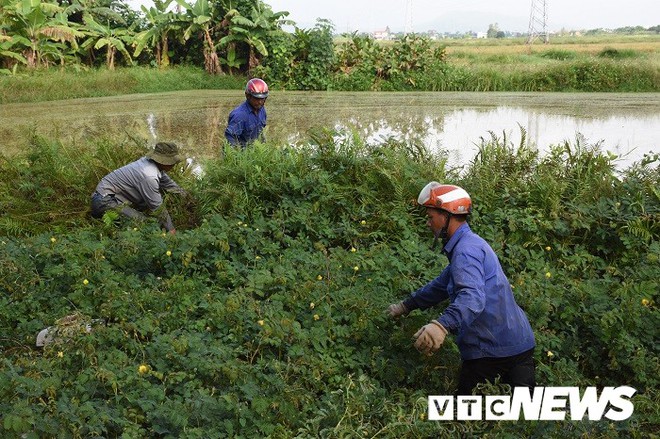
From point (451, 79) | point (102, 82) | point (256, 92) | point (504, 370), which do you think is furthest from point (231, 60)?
point (504, 370)

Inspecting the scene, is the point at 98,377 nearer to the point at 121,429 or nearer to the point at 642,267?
the point at 121,429

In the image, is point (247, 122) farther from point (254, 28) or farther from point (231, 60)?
point (231, 60)

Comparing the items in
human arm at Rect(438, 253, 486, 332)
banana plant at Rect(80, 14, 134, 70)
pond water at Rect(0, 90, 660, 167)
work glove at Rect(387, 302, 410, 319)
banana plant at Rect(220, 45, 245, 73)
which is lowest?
work glove at Rect(387, 302, 410, 319)

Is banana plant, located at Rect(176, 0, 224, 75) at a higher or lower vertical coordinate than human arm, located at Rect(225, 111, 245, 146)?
higher

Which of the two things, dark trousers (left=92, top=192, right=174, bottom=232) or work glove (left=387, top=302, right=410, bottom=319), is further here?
dark trousers (left=92, top=192, right=174, bottom=232)

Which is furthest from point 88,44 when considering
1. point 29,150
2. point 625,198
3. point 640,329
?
point 640,329

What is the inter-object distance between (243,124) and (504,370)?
198 inches

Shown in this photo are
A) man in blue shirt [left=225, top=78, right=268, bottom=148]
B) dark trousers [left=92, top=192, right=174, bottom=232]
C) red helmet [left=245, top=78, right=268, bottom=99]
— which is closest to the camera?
dark trousers [left=92, top=192, right=174, bottom=232]

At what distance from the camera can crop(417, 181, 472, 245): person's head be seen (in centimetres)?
379

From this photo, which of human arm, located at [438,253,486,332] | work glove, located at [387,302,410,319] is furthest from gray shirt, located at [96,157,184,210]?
human arm, located at [438,253,486,332]

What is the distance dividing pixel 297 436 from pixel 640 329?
2.47m

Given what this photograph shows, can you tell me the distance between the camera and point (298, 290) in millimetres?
4766

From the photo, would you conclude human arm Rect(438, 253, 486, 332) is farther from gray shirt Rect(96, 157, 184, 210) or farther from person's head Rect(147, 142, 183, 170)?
gray shirt Rect(96, 157, 184, 210)

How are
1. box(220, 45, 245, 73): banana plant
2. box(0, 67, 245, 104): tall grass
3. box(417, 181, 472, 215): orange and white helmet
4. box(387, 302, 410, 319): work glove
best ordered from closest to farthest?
box(417, 181, 472, 215): orange and white helmet
box(387, 302, 410, 319): work glove
box(0, 67, 245, 104): tall grass
box(220, 45, 245, 73): banana plant
